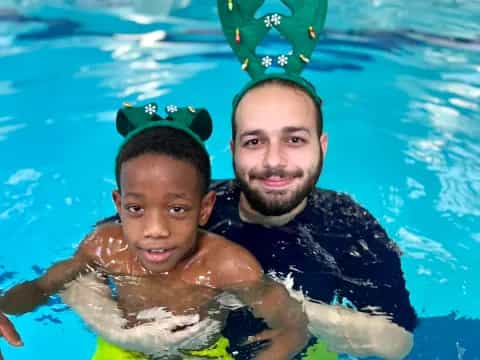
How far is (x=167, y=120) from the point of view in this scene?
2.50m

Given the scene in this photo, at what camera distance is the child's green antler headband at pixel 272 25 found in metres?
2.96

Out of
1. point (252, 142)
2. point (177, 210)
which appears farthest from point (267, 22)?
point (177, 210)

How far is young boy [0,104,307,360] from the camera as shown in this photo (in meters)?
2.29

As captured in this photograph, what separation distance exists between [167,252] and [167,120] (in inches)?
18.3

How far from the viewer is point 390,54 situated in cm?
620

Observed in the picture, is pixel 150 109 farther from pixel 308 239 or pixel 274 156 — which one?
pixel 308 239

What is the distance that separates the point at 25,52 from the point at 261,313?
4.24 meters

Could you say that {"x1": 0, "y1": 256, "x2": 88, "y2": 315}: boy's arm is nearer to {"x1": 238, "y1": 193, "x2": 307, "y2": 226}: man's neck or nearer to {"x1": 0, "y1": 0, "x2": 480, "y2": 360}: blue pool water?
{"x1": 0, "y1": 0, "x2": 480, "y2": 360}: blue pool water

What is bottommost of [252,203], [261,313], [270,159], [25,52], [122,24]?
[261,313]

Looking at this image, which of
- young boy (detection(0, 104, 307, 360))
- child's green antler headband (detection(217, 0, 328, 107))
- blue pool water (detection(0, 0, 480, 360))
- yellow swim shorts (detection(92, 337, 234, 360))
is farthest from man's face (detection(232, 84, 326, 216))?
blue pool water (detection(0, 0, 480, 360))

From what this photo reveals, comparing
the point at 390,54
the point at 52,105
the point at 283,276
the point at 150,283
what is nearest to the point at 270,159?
the point at 283,276

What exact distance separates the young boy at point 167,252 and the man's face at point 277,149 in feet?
0.55

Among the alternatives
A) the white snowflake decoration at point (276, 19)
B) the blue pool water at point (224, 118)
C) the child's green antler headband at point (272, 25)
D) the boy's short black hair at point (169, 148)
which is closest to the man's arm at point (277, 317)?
the boy's short black hair at point (169, 148)

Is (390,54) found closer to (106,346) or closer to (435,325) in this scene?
(435,325)
